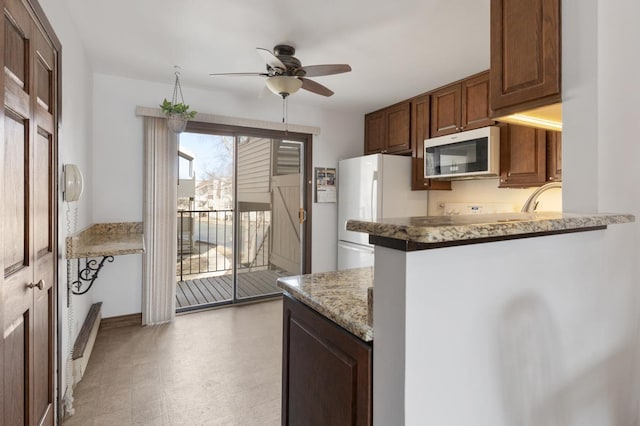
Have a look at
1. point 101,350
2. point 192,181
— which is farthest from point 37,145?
point 192,181

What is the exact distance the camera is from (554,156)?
8.47 ft

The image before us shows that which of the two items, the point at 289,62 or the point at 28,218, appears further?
the point at 289,62

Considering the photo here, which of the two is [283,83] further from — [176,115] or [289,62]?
[176,115]

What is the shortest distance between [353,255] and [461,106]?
81.6 inches

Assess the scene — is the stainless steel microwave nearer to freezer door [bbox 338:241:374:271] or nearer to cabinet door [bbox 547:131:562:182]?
cabinet door [bbox 547:131:562:182]

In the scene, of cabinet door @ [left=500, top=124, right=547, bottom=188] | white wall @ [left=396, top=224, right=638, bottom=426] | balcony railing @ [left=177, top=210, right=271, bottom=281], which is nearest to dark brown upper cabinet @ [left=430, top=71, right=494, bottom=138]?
cabinet door @ [left=500, top=124, right=547, bottom=188]

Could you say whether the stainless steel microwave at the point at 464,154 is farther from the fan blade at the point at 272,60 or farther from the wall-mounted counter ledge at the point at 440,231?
the wall-mounted counter ledge at the point at 440,231

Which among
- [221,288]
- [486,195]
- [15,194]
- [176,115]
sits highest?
[176,115]

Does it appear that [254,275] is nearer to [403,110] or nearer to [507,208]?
[403,110]

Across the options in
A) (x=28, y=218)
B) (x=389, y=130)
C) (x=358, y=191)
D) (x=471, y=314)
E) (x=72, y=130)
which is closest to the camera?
(x=471, y=314)

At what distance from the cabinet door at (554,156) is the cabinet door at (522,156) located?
32mm

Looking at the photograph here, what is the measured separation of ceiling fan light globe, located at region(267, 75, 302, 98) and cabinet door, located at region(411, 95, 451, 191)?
1.74 m

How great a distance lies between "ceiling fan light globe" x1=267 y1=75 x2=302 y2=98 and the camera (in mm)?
2549

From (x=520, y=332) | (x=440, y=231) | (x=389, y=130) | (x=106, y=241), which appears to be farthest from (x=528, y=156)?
(x=106, y=241)
